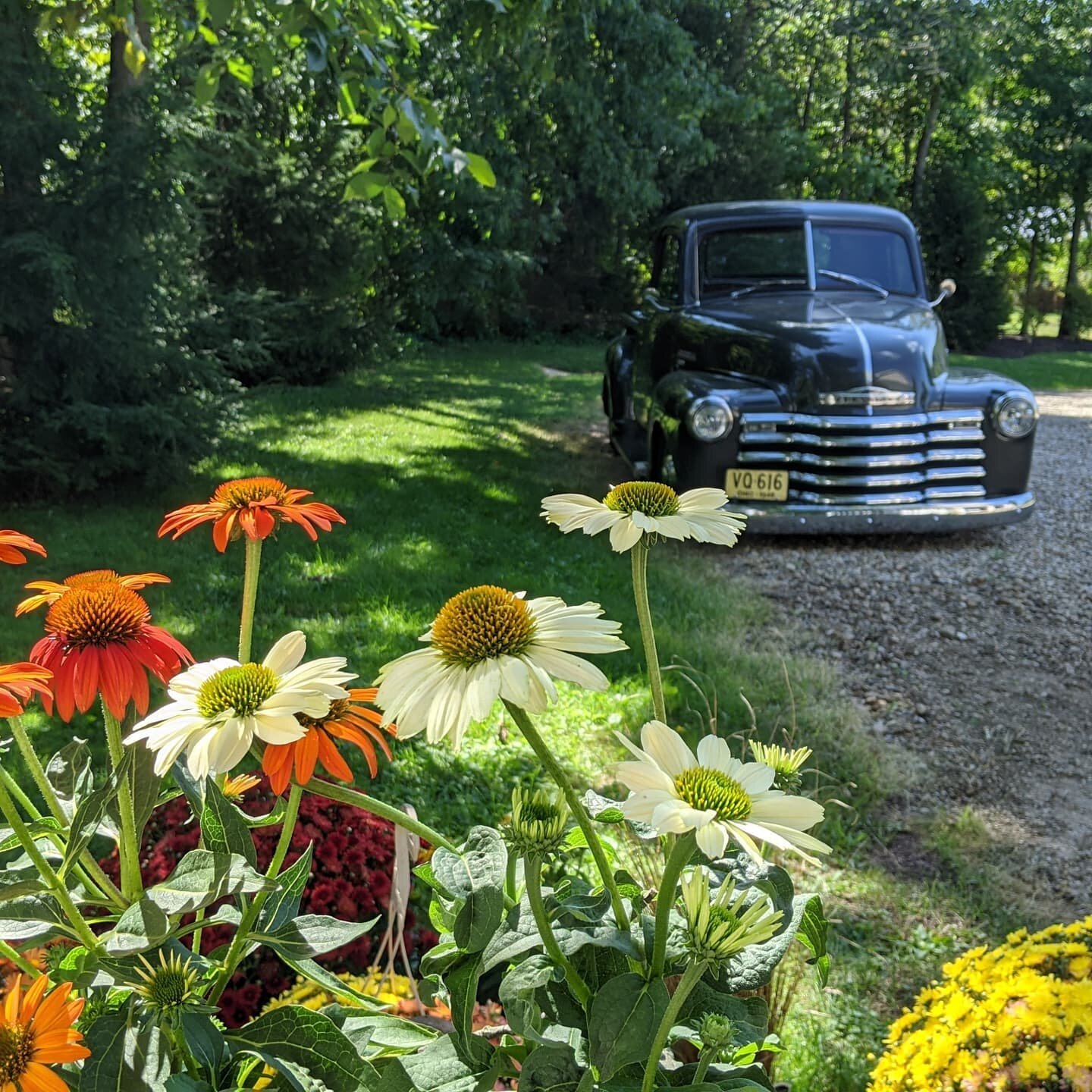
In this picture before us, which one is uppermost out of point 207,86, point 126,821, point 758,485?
point 207,86

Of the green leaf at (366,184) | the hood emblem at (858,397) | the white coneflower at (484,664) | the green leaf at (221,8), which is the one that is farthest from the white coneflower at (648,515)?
the hood emblem at (858,397)

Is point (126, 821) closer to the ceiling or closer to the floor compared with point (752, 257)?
closer to the floor

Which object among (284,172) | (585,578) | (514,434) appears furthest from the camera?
(284,172)

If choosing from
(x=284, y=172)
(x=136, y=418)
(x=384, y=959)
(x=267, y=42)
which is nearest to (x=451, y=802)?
(x=384, y=959)

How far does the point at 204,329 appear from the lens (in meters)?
6.86

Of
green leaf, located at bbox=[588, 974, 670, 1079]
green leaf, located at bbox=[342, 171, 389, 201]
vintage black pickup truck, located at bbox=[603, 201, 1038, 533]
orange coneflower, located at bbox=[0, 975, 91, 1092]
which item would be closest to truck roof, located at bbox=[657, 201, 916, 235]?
vintage black pickup truck, located at bbox=[603, 201, 1038, 533]

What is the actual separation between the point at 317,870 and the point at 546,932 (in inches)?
59.5

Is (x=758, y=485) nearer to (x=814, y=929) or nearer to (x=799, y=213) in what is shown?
(x=799, y=213)

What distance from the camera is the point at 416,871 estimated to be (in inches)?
35.8

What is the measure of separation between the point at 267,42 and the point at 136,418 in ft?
9.74

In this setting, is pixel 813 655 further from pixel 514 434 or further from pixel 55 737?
pixel 514 434

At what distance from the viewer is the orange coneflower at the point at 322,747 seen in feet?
2.39

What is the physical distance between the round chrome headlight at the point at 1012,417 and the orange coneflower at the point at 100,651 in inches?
220

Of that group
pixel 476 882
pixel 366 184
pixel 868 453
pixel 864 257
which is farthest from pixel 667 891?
pixel 864 257
